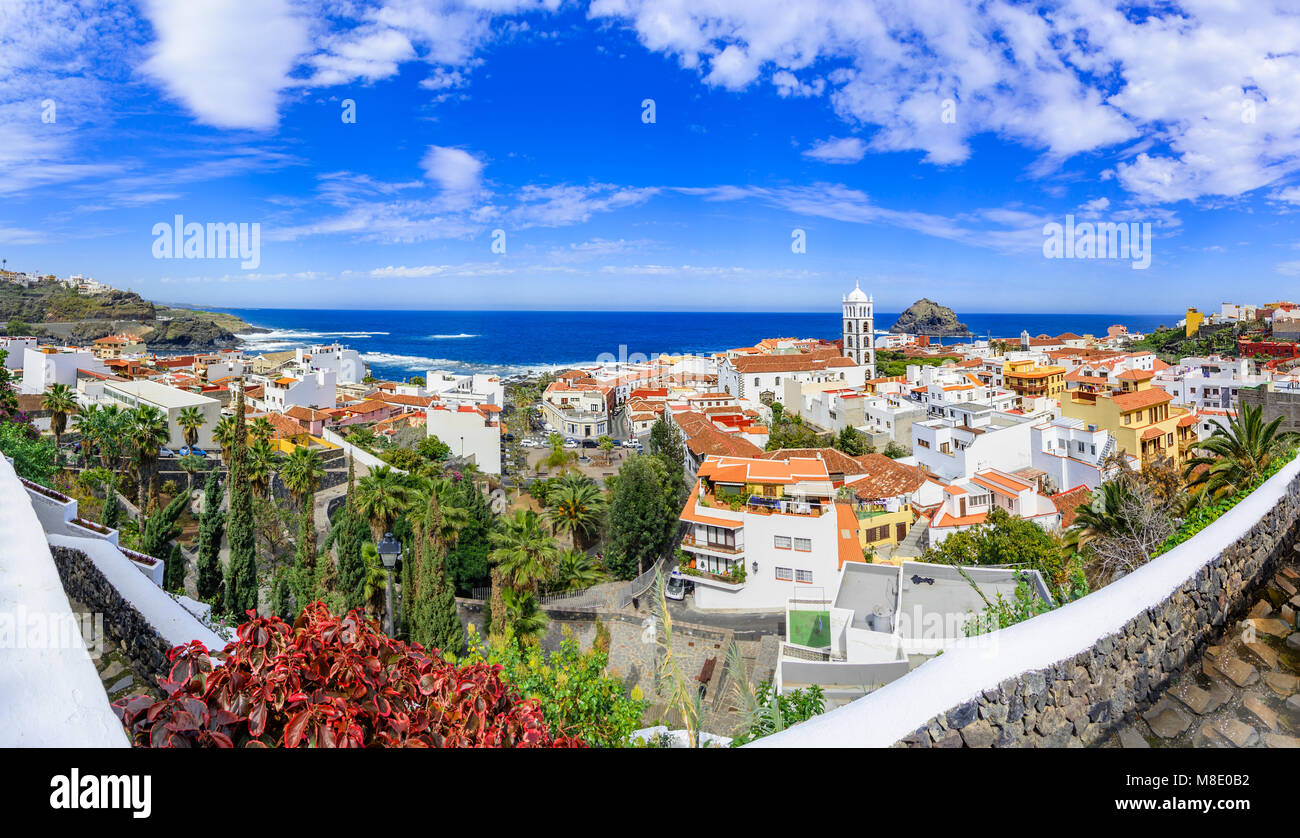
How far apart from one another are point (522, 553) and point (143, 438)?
12846mm

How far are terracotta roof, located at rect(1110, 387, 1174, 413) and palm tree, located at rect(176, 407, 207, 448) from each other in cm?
3625

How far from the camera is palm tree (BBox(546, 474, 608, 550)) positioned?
2339cm

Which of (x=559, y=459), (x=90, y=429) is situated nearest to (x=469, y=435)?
(x=559, y=459)

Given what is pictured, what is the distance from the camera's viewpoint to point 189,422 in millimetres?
27766

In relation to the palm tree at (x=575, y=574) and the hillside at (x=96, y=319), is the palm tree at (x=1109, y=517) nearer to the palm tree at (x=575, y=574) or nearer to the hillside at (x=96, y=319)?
the palm tree at (x=575, y=574)

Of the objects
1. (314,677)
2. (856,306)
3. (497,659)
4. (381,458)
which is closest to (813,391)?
(856,306)

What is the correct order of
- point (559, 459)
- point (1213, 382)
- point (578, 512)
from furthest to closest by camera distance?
point (559, 459), point (1213, 382), point (578, 512)

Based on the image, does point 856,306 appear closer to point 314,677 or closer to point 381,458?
point 381,458

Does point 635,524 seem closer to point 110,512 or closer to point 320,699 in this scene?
point 110,512

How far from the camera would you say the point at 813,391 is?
1727 inches

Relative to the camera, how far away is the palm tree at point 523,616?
1345 centimetres
